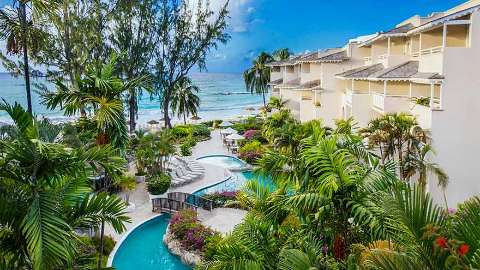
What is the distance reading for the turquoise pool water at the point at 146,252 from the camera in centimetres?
1533

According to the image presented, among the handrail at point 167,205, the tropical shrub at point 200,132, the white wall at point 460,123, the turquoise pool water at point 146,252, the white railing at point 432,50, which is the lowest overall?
the turquoise pool water at point 146,252

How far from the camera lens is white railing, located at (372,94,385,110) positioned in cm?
2162

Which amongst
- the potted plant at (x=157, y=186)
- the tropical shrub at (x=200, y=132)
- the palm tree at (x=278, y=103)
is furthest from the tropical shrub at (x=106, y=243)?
the tropical shrub at (x=200, y=132)

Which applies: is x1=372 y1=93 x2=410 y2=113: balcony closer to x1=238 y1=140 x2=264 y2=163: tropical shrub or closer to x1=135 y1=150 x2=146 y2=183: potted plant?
x1=238 y1=140 x2=264 y2=163: tropical shrub

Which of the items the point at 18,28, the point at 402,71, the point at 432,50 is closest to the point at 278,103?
the point at 402,71

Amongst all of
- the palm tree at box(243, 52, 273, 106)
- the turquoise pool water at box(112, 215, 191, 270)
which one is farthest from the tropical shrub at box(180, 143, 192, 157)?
the palm tree at box(243, 52, 273, 106)

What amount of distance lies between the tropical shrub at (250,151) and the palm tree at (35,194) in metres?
23.4

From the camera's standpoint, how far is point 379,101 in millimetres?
22594

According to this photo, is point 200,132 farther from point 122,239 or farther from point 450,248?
point 450,248

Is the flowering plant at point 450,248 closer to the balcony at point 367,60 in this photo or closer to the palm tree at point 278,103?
the balcony at point 367,60

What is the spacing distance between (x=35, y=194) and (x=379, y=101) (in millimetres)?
19697

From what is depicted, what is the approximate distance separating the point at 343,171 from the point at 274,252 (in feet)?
7.16

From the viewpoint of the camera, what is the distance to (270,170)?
861 cm

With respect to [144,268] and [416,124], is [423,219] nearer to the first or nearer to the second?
[144,268]
